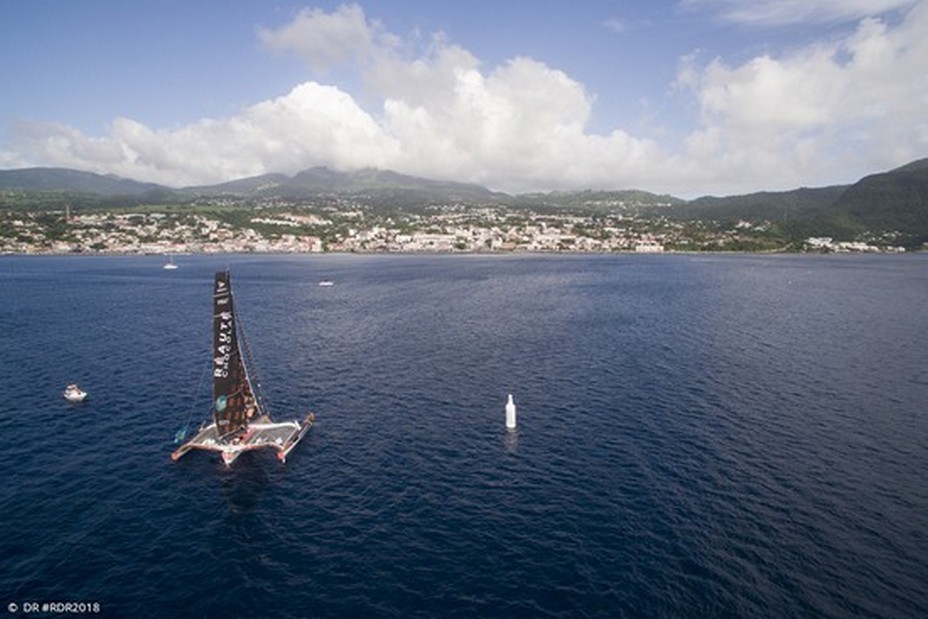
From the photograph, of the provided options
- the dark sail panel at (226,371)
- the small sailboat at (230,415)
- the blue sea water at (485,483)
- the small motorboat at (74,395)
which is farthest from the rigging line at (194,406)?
the small motorboat at (74,395)

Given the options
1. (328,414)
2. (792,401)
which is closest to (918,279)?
(792,401)

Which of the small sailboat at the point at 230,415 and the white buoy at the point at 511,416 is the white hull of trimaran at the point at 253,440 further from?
the white buoy at the point at 511,416

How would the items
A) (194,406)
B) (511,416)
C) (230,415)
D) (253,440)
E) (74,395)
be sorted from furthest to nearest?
(194,406) < (74,395) < (511,416) < (230,415) < (253,440)

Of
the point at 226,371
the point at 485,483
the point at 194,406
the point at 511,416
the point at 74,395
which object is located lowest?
the point at 194,406

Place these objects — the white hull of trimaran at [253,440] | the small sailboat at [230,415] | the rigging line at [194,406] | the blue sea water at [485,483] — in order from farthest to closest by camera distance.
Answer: the rigging line at [194,406], the small sailboat at [230,415], the white hull of trimaran at [253,440], the blue sea water at [485,483]

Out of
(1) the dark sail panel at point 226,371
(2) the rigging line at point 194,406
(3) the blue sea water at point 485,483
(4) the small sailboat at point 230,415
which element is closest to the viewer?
(3) the blue sea water at point 485,483

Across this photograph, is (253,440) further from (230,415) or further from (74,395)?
(74,395)

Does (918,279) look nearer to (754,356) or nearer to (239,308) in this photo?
(754,356)

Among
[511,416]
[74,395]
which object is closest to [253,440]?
[511,416]
